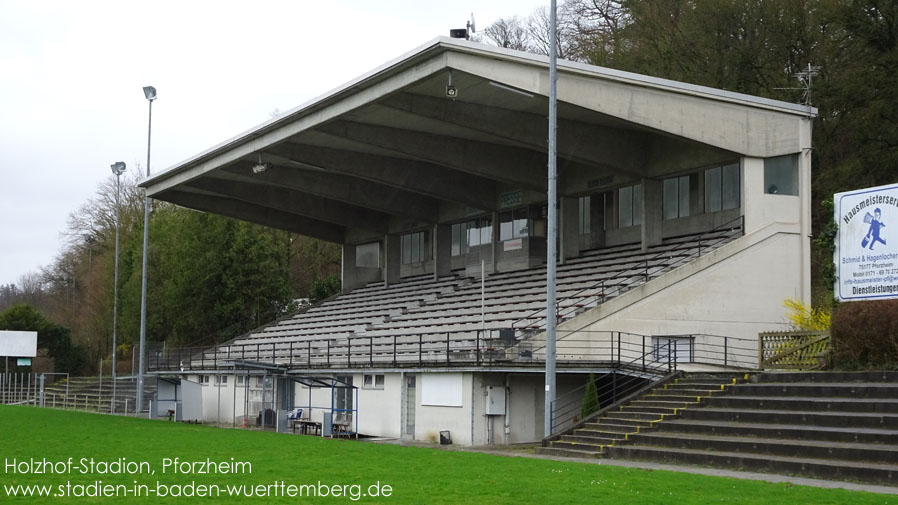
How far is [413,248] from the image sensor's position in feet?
173

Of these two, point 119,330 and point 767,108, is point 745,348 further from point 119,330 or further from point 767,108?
point 119,330

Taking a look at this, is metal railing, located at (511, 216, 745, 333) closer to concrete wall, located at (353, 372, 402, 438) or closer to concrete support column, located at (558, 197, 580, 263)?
concrete wall, located at (353, 372, 402, 438)

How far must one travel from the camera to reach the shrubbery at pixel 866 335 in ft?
74.9

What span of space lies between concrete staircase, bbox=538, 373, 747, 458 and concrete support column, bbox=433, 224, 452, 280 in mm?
23034

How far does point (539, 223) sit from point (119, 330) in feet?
112

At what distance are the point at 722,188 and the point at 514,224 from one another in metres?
11.0

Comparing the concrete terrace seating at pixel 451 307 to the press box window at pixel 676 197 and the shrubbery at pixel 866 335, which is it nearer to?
the press box window at pixel 676 197

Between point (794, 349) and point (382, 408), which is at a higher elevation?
point (794, 349)

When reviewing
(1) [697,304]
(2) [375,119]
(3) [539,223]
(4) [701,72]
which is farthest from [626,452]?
(4) [701,72]

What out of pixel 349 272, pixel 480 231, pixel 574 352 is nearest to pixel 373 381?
pixel 574 352

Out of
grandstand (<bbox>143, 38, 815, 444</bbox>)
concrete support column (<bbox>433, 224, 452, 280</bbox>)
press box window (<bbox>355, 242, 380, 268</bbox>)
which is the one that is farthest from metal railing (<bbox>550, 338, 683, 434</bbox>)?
press box window (<bbox>355, 242, 380, 268</bbox>)

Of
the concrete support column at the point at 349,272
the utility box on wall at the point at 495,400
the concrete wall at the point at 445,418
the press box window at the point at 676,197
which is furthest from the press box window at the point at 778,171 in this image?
the concrete support column at the point at 349,272

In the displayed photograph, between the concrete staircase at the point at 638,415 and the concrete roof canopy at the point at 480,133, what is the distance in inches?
335

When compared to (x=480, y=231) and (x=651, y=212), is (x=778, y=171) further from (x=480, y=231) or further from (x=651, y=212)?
(x=480, y=231)
